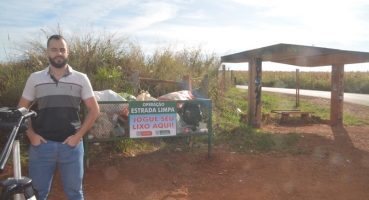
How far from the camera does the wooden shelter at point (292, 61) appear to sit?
8359mm

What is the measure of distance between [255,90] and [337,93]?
310cm

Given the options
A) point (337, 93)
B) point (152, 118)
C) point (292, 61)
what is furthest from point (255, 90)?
point (152, 118)

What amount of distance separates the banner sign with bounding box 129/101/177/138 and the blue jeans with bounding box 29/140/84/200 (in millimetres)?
2422

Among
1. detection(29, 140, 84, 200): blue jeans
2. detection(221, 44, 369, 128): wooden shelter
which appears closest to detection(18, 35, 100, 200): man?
detection(29, 140, 84, 200): blue jeans

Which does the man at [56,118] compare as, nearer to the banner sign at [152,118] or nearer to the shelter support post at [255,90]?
the banner sign at [152,118]

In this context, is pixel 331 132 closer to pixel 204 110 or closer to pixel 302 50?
pixel 302 50

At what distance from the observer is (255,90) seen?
9508 millimetres

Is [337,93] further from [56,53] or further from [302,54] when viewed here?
[56,53]

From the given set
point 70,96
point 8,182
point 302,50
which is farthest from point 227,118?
point 8,182

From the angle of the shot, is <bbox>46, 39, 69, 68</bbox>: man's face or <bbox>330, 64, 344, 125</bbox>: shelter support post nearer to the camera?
<bbox>46, 39, 69, 68</bbox>: man's face

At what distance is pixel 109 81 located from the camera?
8.00 meters

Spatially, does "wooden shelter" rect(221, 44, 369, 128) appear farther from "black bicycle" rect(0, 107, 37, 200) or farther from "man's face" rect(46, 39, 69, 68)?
"black bicycle" rect(0, 107, 37, 200)

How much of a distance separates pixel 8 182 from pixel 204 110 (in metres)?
4.61

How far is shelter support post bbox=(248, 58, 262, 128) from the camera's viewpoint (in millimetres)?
9477
